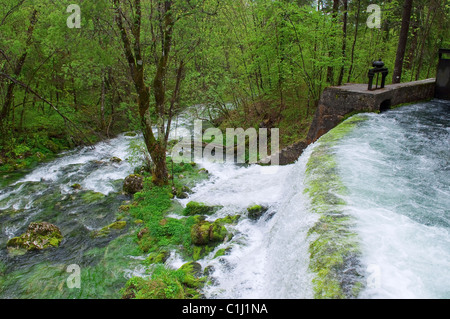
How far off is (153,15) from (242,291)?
7.44m

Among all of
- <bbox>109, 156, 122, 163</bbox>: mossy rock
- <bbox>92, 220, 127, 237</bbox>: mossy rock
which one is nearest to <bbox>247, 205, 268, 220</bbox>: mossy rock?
<bbox>92, 220, 127, 237</bbox>: mossy rock

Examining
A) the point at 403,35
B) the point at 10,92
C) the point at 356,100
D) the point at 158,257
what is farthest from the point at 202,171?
the point at 403,35

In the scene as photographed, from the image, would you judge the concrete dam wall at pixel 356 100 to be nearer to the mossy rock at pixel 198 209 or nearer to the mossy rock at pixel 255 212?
the mossy rock at pixel 255 212

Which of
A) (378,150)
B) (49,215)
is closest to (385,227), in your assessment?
(378,150)

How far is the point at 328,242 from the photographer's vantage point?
3.42 metres

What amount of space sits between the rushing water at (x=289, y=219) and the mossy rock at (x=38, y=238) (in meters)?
0.21

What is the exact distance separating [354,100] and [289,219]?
214 inches

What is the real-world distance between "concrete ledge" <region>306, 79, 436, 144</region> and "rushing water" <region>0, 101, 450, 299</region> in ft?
1.45

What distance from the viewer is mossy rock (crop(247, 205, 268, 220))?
7004 mm

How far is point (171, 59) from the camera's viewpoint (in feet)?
31.5

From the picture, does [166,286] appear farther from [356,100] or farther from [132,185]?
[356,100]

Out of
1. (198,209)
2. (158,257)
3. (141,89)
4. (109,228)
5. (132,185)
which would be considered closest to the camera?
(158,257)

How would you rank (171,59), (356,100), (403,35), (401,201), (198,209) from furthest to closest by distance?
(403,35) → (171,59) → (356,100) → (198,209) → (401,201)

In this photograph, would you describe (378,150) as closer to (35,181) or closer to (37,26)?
(35,181)
